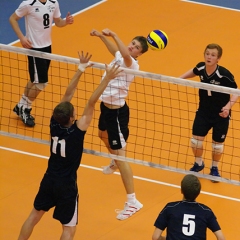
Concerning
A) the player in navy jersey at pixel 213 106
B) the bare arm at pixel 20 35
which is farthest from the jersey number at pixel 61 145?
the bare arm at pixel 20 35

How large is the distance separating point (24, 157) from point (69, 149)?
11.4ft

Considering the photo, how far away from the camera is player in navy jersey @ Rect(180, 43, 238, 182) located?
10820 mm

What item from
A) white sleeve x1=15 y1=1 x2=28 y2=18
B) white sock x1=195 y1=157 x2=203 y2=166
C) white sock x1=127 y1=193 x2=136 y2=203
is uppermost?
white sleeve x1=15 y1=1 x2=28 y2=18

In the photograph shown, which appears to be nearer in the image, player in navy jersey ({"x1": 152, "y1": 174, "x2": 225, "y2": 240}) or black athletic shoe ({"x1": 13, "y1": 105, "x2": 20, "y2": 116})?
player in navy jersey ({"x1": 152, "y1": 174, "x2": 225, "y2": 240})

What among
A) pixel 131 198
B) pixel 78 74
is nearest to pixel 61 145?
pixel 78 74

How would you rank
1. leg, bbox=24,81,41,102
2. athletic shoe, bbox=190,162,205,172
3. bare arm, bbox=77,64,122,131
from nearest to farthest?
bare arm, bbox=77,64,122,131
athletic shoe, bbox=190,162,205,172
leg, bbox=24,81,41,102

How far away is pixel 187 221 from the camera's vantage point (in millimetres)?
7688

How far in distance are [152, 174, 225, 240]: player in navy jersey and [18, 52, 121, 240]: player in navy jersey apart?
4.88 ft

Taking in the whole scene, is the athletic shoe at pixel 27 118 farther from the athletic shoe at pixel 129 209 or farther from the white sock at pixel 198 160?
the athletic shoe at pixel 129 209

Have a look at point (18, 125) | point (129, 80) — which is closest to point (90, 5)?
point (18, 125)

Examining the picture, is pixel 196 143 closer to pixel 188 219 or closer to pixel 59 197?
pixel 59 197

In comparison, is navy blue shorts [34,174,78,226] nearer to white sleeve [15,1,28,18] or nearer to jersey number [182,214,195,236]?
jersey number [182,214,195,236]

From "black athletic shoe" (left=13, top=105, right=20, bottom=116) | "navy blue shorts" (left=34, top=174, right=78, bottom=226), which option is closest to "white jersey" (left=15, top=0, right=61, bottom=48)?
"black athletic shoe" (left=13, top=105, right=20, bottom=116)

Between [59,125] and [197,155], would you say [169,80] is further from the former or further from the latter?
[197,155]
